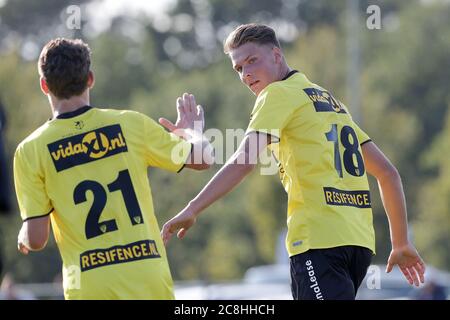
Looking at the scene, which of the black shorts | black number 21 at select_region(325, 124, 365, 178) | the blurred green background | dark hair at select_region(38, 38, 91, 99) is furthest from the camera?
the blurred green background

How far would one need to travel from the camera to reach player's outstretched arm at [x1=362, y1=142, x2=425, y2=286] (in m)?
7.02

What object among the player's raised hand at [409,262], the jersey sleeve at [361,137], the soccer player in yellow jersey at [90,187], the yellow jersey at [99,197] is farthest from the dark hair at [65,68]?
the player's raised hand at [409,262]

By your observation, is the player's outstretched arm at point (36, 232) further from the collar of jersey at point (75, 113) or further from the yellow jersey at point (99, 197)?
the collar of jersey at point (75, 113)

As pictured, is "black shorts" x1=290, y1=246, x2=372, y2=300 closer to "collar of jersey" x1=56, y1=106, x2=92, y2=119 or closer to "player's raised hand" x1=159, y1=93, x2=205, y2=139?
"player's raised hand" x1=159, y1=93, x2=205, y2=139

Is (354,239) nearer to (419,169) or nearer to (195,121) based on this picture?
(195,121)

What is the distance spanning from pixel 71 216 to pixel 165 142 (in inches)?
25.0

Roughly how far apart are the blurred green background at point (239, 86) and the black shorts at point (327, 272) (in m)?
18.6

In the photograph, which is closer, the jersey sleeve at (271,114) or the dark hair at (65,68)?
the dark hair at (65,68)

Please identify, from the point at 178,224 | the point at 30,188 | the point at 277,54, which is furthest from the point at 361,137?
the point at 30,188

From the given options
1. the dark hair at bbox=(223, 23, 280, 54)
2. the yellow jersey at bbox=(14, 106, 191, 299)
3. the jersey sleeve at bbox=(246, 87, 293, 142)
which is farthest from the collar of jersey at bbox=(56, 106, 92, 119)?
the dark hair at bbox=(223, 23, 280, 54)

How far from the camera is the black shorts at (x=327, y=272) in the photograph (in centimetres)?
652

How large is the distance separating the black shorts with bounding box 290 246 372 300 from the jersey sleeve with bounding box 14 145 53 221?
1484 mm

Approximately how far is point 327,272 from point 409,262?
77cm

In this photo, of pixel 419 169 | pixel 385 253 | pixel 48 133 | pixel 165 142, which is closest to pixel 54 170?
pixel 48 133
